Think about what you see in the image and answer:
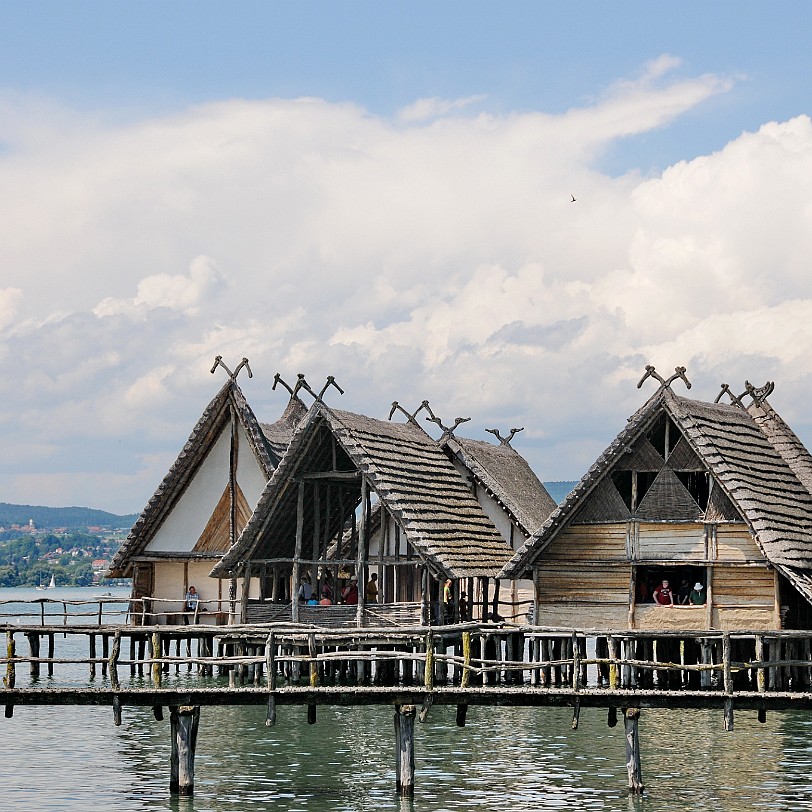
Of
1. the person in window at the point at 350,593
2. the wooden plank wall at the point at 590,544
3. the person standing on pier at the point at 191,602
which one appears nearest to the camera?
the wooden plank wall at the point at 590,544

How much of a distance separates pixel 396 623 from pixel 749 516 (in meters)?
7.42

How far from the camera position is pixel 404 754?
22.4 m

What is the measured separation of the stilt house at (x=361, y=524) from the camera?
1344 inches

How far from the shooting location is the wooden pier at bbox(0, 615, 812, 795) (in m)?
22.2

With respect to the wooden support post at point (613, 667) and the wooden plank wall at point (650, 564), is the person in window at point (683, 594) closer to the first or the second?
the wooden plank wall at point (650, 564)

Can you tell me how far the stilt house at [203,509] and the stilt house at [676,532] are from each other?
29.8 ft

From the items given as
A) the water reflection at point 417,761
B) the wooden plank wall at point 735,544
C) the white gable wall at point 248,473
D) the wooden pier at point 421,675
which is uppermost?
the white gable wall at point 248,473

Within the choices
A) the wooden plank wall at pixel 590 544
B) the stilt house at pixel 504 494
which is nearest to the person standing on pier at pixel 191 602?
the stilt house at pixel 504 494

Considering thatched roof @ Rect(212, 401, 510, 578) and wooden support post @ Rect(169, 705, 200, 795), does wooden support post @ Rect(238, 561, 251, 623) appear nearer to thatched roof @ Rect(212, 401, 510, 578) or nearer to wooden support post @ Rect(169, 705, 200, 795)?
thatched roof @ Rect(212, 401, 510, 578)

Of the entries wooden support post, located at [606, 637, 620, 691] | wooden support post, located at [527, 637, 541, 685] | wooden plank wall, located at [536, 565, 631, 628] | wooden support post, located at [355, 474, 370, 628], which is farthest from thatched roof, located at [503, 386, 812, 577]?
wooden support post, located at [355, 474, 370, 628]

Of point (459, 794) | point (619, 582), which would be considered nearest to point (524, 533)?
point (619, 582)

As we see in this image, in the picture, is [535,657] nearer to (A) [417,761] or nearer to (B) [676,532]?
(B) [676,532]

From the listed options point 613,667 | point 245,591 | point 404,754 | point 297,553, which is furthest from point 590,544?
point 404,754

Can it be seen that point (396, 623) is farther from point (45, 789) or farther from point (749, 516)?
point (45, 789)
